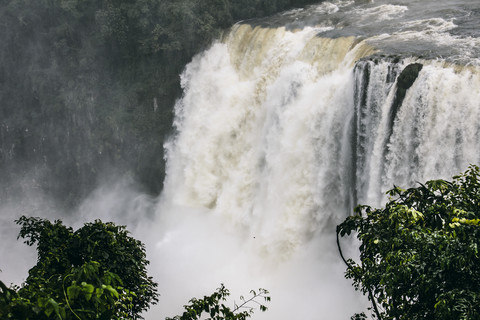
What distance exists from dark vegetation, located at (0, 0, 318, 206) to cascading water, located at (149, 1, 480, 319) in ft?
4.85

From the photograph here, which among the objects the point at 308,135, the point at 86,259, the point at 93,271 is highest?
the point at 308,135

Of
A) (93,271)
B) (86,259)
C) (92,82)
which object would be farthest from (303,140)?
(92,82)

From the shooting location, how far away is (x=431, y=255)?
5.30m

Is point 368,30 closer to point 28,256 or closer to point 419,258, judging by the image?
point 419,258

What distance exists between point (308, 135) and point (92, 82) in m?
13.9

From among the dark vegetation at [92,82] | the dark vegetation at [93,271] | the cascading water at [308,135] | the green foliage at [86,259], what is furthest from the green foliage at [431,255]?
the dark vegetation at [92,82]

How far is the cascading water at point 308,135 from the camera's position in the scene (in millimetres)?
13406

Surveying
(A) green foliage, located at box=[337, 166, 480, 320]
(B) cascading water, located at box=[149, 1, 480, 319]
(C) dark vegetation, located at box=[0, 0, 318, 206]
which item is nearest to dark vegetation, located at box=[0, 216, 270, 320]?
(A) green foliage, located at box=[337, 166, 480, 320]

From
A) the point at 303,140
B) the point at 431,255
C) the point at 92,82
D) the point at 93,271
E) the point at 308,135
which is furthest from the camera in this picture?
the point at 92,82

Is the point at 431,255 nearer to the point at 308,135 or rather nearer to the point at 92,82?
the point at 308,135

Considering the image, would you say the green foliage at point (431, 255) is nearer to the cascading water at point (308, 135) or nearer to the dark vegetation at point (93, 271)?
the dark vegetation at point (93, 271)

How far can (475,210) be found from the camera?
→ 570cm

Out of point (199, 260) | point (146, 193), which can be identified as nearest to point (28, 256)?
point (146, 193)

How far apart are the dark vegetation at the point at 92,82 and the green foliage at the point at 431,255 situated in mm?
17643
